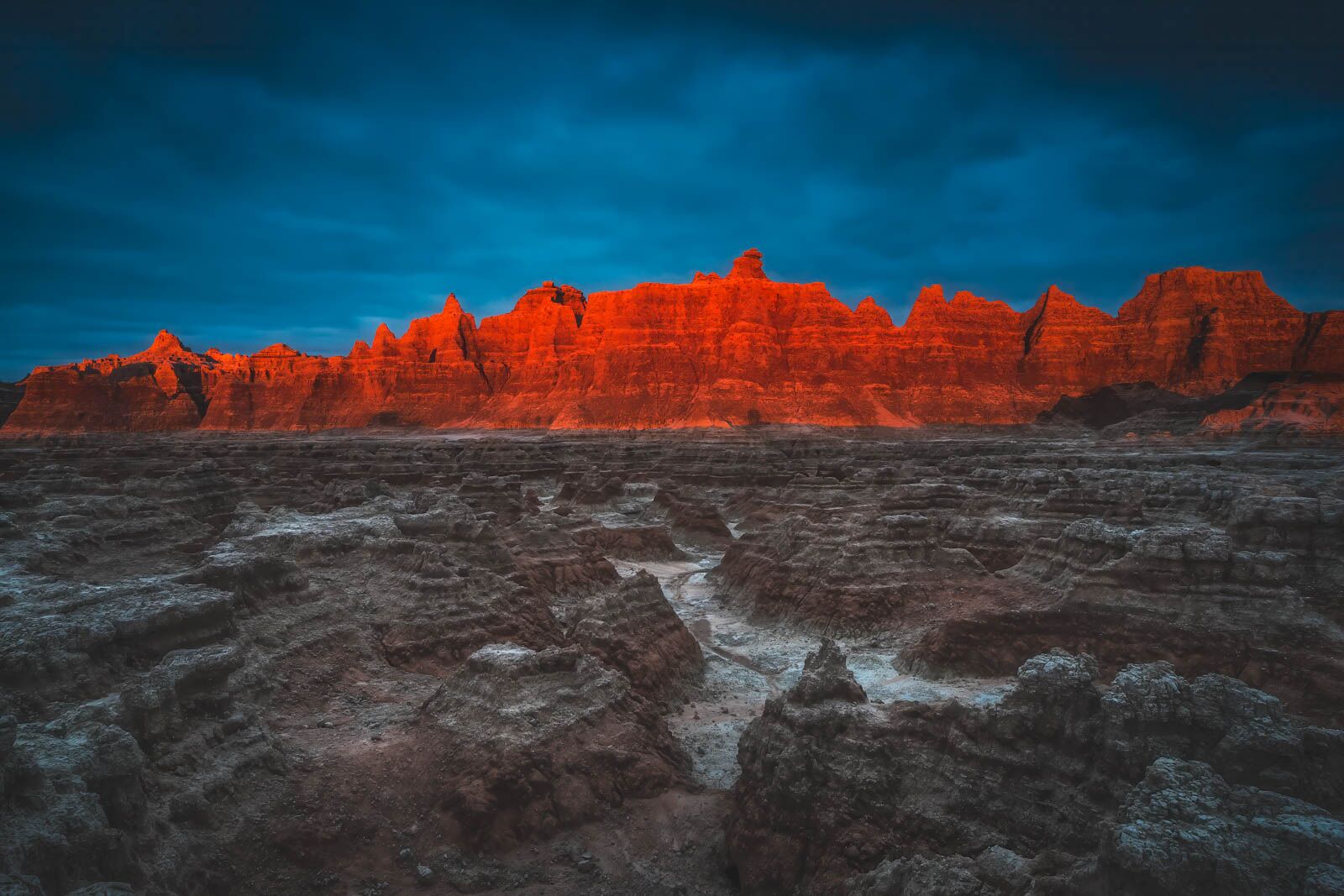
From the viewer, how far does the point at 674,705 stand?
1323 centimetres

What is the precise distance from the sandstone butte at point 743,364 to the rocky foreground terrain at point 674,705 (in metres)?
78.1

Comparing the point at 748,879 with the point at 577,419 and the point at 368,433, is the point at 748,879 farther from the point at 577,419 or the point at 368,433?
the point at 368,433

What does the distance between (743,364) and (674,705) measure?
9030 cm

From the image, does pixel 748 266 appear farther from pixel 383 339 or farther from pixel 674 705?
pixel 674 705

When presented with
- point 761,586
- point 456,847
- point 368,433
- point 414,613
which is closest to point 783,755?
point 456,847

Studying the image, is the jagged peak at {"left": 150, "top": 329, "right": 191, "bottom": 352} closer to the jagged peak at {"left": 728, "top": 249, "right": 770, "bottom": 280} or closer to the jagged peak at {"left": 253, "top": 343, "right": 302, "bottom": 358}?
the jagged peak at {"left": 253, "top": 343, "right": 302, "bottom": 358}

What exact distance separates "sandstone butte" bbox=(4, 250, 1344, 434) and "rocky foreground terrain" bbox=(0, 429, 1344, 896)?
78.1m

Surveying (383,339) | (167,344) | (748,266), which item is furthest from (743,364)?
(167,344)

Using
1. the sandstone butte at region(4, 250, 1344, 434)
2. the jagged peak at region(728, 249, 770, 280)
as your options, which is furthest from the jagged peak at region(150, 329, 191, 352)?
the jagged peak at region(728, 249, 770, 280)

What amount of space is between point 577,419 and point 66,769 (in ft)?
323

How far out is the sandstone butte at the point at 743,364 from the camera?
9912cm

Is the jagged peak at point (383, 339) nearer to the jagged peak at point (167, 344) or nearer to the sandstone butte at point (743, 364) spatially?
the sandstone butte at point (743, 364)

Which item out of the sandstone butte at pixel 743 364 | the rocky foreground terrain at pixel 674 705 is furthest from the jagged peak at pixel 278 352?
the rocky foreground terrain at pixel 674 705

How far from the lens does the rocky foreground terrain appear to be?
20.8ft
